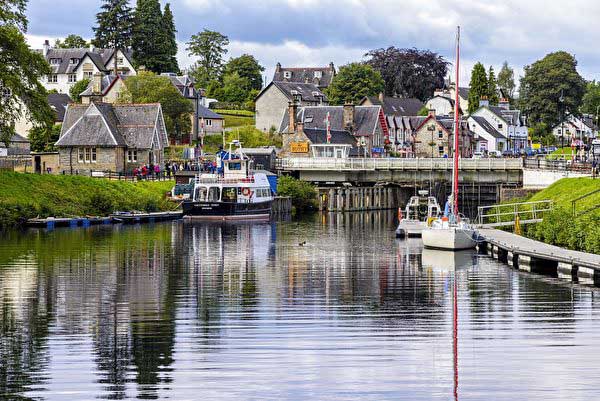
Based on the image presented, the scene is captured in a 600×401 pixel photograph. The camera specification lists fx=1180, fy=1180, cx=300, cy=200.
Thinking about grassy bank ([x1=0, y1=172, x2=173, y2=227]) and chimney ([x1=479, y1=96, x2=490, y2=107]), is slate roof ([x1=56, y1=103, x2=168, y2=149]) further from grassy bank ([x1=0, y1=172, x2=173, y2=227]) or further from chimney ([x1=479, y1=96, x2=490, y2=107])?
chimney ([x1=479, y1=96, x2=490, y2=107])

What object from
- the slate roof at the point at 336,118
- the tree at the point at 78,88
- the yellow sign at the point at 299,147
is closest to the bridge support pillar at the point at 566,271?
the yellow sign at the point at 299,147

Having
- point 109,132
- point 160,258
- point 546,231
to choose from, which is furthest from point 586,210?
point 109,132

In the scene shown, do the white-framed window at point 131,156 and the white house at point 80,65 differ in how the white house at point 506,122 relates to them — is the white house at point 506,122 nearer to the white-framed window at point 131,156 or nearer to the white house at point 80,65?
the white house at point 80,65

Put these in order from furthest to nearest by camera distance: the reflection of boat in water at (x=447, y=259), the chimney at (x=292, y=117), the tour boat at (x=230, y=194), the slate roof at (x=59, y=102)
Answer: the slate roof at (x=59, y=102) < the chimney at (x=292, y=117) < the tour boat at (x=230, y=194) < the reflection of boat in water at (x=447, y=259)

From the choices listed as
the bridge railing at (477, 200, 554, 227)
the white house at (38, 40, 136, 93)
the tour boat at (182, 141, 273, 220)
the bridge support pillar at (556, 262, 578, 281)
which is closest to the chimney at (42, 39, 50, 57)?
the white house at (38, 40, 136, 93)

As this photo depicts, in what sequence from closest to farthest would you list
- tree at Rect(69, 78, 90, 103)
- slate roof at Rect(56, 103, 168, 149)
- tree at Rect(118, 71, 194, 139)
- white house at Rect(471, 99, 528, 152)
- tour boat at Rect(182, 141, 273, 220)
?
tour boat at Rect(182, 141, 273, 220), slate roof at Rect(56, 103, 168, 149), tree at Rect(118, 71, 194, 139), tree at Rect(69, 78, 90, 103), white house at Rect(471, 99, 528, 152)

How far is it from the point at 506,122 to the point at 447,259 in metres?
111

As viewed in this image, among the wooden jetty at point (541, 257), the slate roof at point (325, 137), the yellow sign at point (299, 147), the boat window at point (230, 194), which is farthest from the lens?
the slate roof at point (325, 137)

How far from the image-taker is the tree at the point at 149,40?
171250 millimetres

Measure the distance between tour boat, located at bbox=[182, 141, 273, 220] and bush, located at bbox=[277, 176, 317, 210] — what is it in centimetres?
977

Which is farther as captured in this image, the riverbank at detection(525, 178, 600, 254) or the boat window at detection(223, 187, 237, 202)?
the boat window at detection(223, 187, 237, 202)

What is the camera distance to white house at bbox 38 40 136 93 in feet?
529

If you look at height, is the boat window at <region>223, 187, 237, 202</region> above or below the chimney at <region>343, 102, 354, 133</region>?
below

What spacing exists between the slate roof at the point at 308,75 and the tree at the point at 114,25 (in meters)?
27.1
